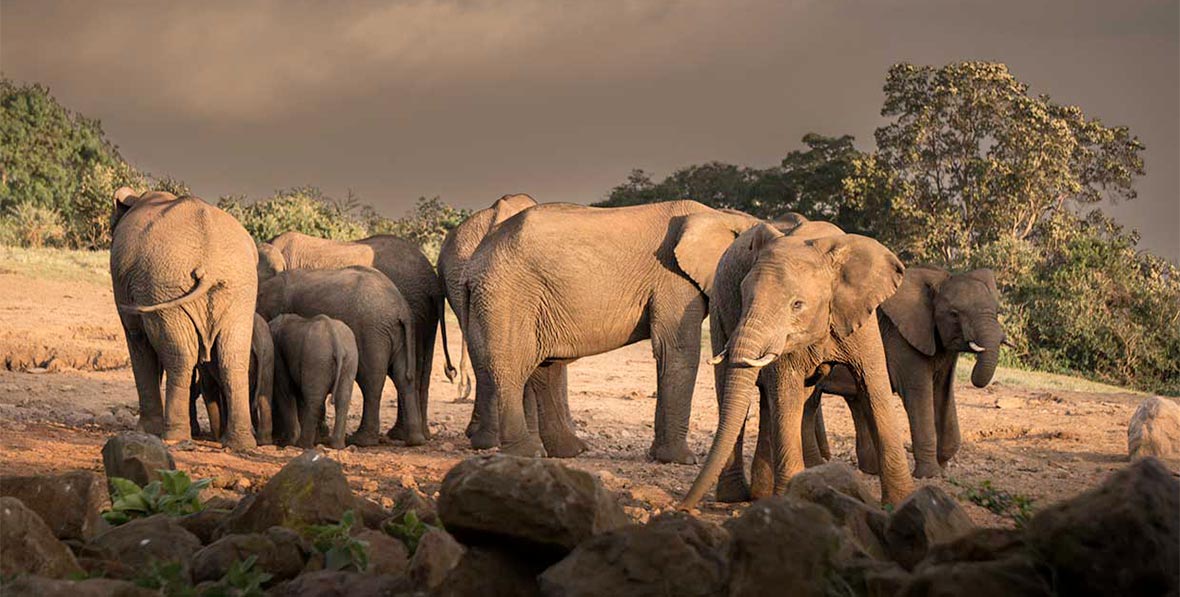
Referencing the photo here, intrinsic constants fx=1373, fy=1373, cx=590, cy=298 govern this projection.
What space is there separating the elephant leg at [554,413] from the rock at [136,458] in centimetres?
583

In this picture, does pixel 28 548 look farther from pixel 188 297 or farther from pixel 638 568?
pixel 188 297

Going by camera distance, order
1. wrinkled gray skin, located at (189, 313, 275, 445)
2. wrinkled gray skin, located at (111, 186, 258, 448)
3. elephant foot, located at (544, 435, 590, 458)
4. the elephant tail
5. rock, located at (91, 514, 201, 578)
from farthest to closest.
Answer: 1. elephant foot, located at (544, 435, 590, 458)
2. wrinkled gray skin, located at (189, 313, 275, 445)
3. wrinkled gray skin, located at (111, 186, 258, 448)
4. the elephant tail
5. rock, located at (91, 514, 201, 578)

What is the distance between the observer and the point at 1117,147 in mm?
37094

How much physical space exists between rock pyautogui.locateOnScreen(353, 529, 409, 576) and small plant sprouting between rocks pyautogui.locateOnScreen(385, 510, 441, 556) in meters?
0.20

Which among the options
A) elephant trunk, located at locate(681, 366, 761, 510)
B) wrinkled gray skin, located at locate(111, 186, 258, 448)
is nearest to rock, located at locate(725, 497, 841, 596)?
elephant trunk, located at locate(681, 366, 761, 510)

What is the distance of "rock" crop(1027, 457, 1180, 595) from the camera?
3.45m

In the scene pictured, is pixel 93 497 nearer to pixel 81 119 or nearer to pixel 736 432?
pixel 736 432

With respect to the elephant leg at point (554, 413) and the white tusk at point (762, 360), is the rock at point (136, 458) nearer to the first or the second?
the white tusk at point (762, 360)

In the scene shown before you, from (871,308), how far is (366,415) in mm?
6046

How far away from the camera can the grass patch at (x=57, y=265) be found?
2267cm

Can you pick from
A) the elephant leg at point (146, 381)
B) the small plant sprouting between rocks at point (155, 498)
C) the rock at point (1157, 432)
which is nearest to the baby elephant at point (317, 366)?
the elephant leg at point (146, 381)

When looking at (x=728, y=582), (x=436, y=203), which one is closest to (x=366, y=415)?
(x=728, y=582)

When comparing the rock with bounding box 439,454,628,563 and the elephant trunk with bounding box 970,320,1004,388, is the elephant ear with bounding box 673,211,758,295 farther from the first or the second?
the rock with bounding box 439,454,628,563

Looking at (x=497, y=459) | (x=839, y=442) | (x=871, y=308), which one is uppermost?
(x=871, y=308)
